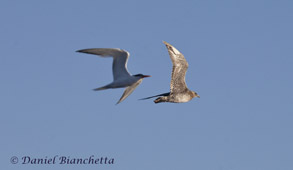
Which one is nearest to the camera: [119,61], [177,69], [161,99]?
[119,61]

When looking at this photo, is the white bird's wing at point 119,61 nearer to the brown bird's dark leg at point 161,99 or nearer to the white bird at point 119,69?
the white bird at point 119,69

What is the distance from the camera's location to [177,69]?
2975cm

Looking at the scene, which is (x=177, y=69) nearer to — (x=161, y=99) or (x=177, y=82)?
(x=177, y=82)

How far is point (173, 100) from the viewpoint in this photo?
3073 centimetres

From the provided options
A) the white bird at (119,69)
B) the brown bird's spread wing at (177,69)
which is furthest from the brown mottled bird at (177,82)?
the white bird at (119,69)

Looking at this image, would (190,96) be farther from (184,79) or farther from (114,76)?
(114,76)

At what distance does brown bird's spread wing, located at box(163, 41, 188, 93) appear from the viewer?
1154 inches

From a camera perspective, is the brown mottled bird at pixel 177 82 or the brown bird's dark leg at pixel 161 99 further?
the brown bird's dark leg at pixel 161 99

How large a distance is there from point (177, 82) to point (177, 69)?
3.11ft

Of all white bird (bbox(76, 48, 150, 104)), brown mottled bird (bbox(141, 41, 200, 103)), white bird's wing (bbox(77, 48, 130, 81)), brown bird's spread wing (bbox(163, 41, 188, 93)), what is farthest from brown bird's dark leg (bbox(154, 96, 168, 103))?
white bird's wing (bbox(77, 48, 130, 81))

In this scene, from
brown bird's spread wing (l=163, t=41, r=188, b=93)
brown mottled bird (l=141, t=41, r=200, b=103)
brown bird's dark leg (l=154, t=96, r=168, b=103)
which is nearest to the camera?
brown bird's spread wing (l=163, t=41, r=188, b=93)

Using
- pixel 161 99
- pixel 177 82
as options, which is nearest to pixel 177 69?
pixel 177 82

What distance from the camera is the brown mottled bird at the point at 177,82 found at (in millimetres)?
29438

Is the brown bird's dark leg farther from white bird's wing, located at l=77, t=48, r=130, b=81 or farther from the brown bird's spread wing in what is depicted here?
white bird's wing, located at l=77, t=48, r=130, b=81
